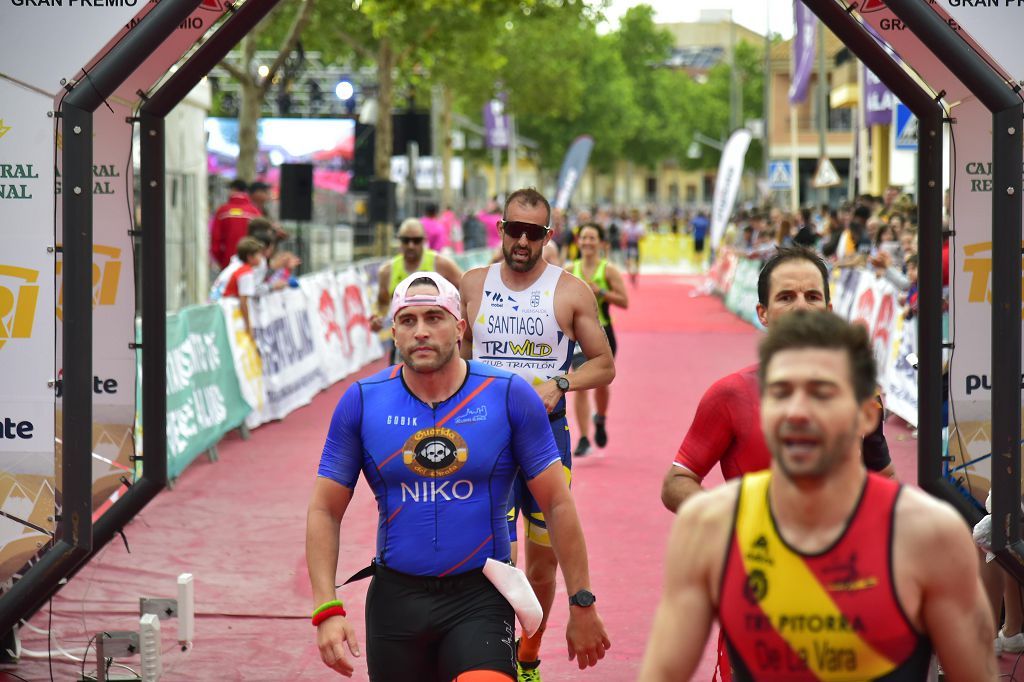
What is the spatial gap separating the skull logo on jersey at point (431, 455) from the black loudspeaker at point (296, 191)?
1745 centimetres

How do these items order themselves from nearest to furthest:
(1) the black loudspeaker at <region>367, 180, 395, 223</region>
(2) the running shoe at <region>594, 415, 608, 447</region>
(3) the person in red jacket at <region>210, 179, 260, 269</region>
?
(2) the running shoe at <region>594, 415, 608, 447</region> < (3) the person in red jacket at <region>210, 179, 260, 269</region> < (1) the black loudspeaker at <region>367, 180, 395, 223</region>

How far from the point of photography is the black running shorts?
4.60 meters

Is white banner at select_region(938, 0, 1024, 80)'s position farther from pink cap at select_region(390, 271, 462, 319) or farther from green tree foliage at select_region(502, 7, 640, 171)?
green tree foliage at select_region(502, 7, 640, 171)

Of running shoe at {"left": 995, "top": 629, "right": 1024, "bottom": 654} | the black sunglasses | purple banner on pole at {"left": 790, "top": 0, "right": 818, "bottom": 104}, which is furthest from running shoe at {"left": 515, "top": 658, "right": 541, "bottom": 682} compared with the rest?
purple banner on pole at {"left": 790, "top": 0, "right": 818, "bottom": 104}

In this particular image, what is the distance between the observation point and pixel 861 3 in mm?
6398

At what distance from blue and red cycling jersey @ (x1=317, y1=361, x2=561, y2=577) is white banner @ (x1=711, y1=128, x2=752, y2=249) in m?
27.6

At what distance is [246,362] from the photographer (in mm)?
14234

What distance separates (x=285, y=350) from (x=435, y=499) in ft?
37.7

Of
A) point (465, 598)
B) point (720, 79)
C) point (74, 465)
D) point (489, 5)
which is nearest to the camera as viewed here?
point (465, 598)

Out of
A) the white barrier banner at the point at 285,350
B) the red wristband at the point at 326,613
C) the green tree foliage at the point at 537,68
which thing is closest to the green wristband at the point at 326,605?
the red wristband at the point at 326,613

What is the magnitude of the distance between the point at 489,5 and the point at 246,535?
1716cm

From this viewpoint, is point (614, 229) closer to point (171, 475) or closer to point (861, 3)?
point (171, 475)

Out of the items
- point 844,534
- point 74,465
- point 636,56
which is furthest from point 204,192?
point 636,56

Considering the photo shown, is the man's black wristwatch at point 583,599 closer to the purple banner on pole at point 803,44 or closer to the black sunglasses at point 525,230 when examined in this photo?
the black sunglasses at point 525,230
